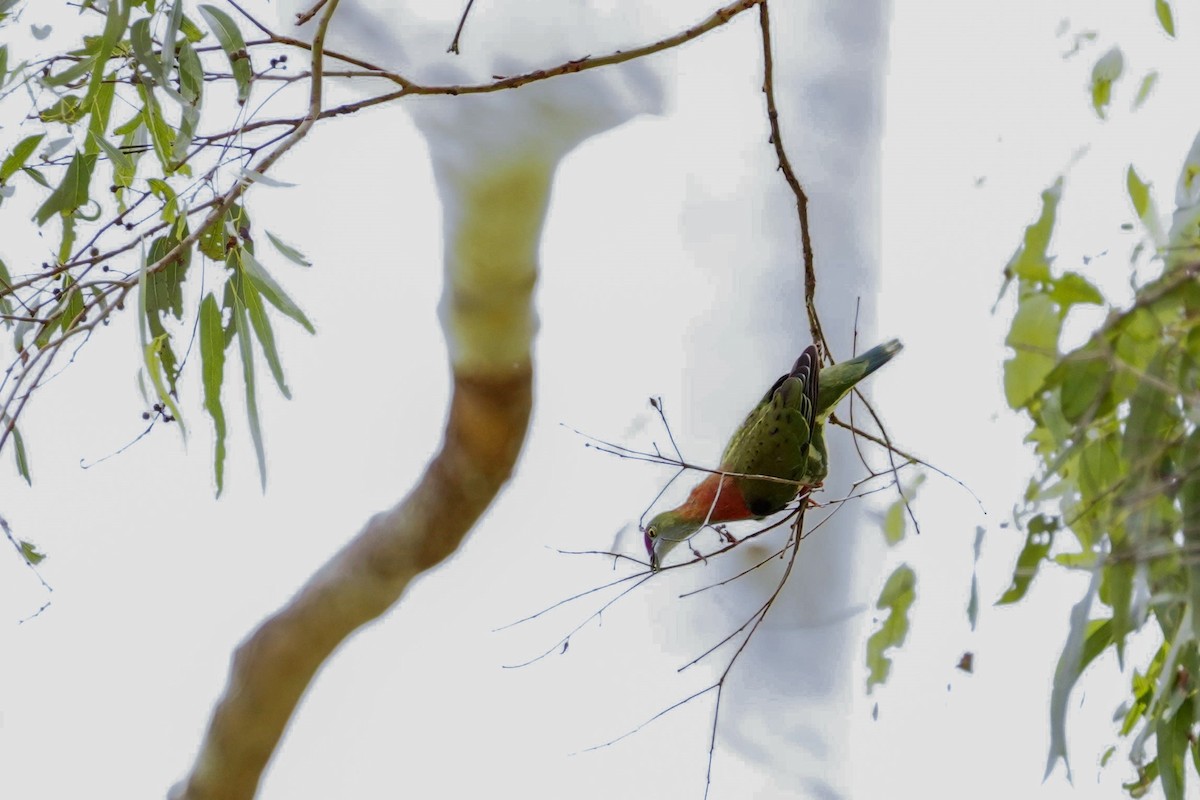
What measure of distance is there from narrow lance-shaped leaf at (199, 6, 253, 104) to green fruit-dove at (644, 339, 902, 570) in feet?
1.42

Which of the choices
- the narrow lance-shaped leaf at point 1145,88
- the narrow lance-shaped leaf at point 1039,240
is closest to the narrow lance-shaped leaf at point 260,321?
the narrow lance-shaped leaf at point 1039,240

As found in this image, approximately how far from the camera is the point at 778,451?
2.48 feet

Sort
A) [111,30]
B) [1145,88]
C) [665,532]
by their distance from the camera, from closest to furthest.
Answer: [111,30], [665,532], [1145,88]

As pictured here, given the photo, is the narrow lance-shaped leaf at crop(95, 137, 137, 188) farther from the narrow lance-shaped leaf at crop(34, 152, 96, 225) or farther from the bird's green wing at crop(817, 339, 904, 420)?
the bird's green wing at crop(817, 339, 904, 420)

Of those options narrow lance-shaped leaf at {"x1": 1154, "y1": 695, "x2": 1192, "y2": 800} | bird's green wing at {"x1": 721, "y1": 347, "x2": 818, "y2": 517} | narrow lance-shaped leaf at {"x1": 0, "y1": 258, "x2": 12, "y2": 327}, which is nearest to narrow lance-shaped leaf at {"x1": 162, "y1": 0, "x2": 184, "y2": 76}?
narrow lance-shaped leaf at {"x1": 0, "y1": 258, "x2": 12, "y2": 327}

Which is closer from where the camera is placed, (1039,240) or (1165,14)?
(1039,240)

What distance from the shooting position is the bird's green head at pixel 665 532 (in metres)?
0.79

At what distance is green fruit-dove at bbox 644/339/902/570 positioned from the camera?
0.74 metres

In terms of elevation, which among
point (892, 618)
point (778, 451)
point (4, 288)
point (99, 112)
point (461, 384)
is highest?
point (461, 384)

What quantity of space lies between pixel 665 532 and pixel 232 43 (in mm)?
477

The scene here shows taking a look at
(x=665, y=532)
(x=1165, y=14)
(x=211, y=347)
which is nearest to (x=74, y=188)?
(x=211, y=347)

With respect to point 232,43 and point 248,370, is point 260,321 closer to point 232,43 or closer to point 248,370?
point 248,370

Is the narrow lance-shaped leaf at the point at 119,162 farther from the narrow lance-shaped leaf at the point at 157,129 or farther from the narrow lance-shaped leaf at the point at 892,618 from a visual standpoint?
the narrow lance-shaped leaf at the point at 892,618

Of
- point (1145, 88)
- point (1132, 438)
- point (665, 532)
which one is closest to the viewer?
point (1132, 438)
